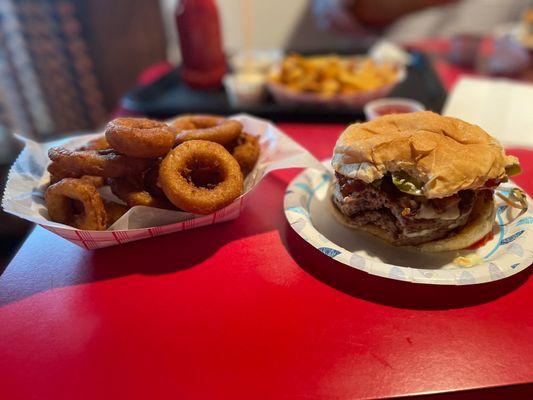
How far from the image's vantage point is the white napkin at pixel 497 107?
1.94 meters

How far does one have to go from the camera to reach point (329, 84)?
7.28 ft

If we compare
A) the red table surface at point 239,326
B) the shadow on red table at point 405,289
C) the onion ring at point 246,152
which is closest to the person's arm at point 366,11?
the onion ring at point 246,152

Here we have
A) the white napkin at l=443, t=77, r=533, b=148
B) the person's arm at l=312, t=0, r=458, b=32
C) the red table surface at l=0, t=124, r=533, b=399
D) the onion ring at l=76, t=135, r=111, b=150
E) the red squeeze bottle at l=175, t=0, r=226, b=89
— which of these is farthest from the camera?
the person's arm at l=312, t=0, r=458, b=32

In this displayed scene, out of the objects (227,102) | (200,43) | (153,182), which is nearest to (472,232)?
(153,182)

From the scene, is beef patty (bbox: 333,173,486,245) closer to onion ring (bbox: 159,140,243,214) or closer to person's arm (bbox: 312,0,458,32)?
onion ring (bbox: 159,140,243,214)

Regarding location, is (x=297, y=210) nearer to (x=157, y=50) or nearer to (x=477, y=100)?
(x=477, y=100)

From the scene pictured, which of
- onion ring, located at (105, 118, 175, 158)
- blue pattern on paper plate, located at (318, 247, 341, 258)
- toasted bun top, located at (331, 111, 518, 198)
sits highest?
onion ring, located at (105, 118, 175, 158)

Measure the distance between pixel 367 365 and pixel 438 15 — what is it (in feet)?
15.6

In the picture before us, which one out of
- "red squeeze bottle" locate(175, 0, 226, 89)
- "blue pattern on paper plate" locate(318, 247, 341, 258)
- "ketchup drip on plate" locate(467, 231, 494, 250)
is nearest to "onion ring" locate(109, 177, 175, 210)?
"blue pattern on paper plate" locate(318, 247, 341, 258)

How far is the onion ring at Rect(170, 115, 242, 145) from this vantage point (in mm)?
1262

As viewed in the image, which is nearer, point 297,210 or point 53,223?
point 53,223

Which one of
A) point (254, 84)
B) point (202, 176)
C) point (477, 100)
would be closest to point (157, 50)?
point (254, 84)

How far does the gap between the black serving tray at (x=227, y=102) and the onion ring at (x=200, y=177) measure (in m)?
1.02

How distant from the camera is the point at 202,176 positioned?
4.16 feet
